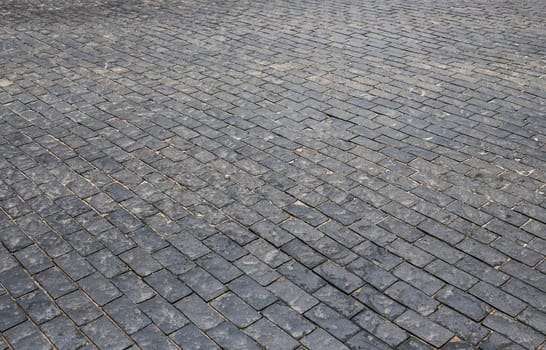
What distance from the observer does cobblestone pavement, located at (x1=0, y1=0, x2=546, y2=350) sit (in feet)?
14.5

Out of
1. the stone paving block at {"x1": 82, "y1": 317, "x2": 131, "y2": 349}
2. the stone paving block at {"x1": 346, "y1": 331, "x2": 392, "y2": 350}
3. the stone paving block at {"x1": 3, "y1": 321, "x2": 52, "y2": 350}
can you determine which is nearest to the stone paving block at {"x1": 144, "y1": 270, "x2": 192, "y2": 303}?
the stone paving block at {"x1": 82, "y1": 317, "x2": 131, "y2": 349}

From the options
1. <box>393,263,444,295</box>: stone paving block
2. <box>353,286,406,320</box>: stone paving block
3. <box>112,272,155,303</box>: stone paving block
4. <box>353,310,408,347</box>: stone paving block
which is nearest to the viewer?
<box>353,310,408,347</box>: stone paving block

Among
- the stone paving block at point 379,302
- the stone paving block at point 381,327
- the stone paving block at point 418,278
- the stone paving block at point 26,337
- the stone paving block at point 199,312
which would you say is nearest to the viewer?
the stone paving block at point 26,337

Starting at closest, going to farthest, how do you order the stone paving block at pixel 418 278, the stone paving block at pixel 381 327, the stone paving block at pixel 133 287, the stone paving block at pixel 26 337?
the stone paving block at pixel 26 337, the stone paving block at pixel 381 327, the stone paving block at pixel 133 287, the stone paving block at pixel 418 278

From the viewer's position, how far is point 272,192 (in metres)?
6.02

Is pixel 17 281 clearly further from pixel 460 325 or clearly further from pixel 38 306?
pixel 460 325


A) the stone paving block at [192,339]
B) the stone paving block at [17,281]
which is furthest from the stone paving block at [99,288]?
the stone paving block at [192,339]

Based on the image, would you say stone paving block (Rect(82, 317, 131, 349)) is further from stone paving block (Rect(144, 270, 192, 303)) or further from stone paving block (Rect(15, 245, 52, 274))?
stone paving block (Rect(15, 245, 52, 274))

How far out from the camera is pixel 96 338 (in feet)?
13.8

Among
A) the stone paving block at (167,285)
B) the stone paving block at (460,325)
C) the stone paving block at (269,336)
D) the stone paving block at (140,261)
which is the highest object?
the stone paving block at (460,325)

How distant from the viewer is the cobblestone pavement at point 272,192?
4430 mm

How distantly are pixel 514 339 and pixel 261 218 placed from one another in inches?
96.0

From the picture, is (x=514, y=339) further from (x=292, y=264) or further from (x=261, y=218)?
(x=261, y=218)

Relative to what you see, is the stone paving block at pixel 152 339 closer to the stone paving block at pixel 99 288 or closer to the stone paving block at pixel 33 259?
the stone paving block at pixel 99 288
